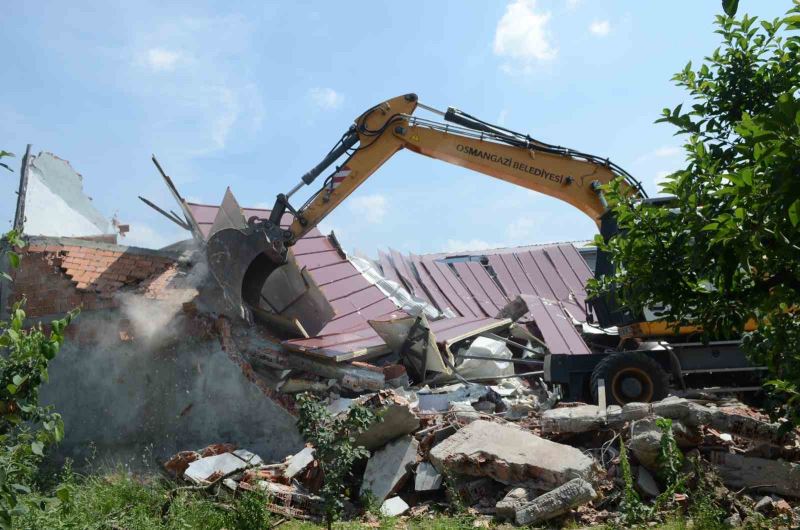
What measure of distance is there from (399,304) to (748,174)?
10.1m

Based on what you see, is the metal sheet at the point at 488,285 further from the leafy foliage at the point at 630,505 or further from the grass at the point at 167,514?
the grass at the point at 167,514

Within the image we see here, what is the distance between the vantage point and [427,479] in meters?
6.77

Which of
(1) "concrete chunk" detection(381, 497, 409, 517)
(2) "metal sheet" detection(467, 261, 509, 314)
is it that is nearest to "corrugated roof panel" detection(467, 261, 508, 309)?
(2) "metal sheet" detection(467, 261, 509, 314)

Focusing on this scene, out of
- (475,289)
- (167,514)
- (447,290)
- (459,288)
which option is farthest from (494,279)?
(167,514)

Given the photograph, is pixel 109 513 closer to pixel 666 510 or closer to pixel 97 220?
pixel 666 510

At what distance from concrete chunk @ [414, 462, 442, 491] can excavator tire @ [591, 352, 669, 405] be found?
261 centimetres

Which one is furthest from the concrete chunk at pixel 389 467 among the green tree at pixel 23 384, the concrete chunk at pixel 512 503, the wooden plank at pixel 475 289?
the wooden plank at pixel 475 289

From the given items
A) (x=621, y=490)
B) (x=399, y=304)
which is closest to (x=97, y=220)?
(x=399, y=304)

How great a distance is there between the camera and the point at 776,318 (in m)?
3.72

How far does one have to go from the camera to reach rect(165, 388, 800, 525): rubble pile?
6.15 metres

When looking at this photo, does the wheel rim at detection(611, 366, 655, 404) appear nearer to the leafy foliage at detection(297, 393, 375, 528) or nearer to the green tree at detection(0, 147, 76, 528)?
the leafy foliage at detection(297, 393, 375, 528)

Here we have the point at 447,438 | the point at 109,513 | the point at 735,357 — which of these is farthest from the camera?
the point at 735,357

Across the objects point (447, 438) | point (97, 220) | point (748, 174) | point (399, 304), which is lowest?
point (447, 438)

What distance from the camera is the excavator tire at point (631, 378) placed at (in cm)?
829
